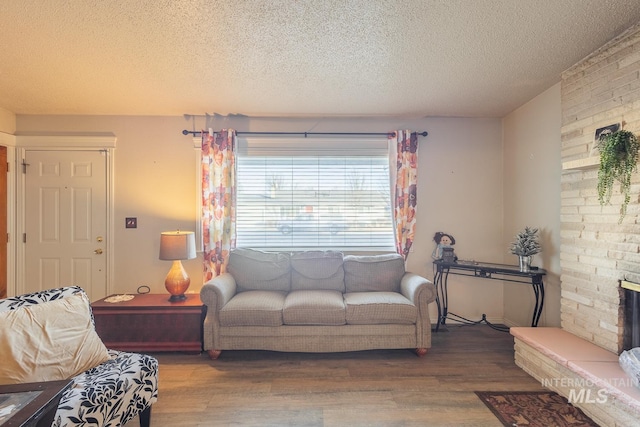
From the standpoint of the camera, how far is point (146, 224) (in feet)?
11.0

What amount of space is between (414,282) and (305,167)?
5.78 ft

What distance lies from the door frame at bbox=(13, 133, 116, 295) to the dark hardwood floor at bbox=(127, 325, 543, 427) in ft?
5.11

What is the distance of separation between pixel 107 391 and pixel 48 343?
1.39 ft

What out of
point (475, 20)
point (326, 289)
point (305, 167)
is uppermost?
point (475, 20)

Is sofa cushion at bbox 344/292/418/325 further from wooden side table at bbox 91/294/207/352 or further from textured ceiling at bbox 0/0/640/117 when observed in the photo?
textured ceiling at bbox 0/0/640/117

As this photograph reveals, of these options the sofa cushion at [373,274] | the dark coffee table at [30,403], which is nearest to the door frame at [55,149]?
the dark coffee table at [30,403]

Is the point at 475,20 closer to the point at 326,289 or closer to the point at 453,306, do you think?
the point at 326,289

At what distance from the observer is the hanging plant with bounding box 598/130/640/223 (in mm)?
1848

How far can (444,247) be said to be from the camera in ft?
10.7

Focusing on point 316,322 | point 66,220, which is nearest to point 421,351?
point 316,322

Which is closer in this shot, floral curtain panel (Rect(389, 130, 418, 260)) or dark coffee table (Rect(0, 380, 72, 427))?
dark coffee table (Rect(0, 380, 72, 427))

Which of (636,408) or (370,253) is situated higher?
(370,253)

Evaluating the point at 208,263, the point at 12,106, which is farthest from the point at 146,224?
the point at 12,106

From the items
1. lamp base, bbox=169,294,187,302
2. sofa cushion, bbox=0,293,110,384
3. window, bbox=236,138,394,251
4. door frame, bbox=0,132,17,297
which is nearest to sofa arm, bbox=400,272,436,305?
window, bbox=236,138,394,251
